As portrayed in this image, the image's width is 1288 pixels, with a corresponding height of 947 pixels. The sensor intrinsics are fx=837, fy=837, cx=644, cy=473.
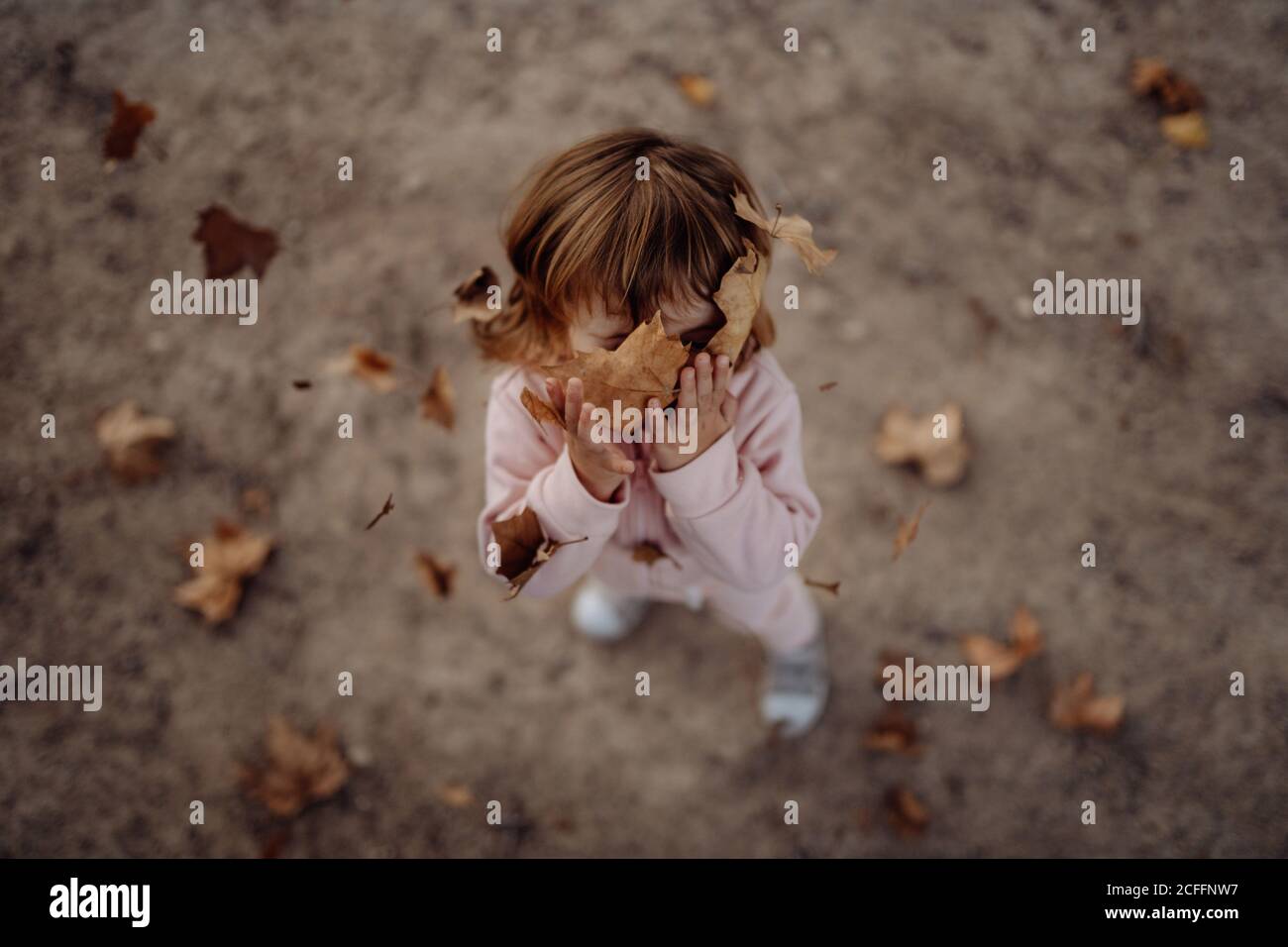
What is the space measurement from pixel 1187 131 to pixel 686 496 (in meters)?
2.32

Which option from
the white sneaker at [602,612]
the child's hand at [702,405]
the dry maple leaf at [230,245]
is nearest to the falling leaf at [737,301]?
the child's hand at [702,405]

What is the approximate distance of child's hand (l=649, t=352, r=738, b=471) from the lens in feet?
4.10

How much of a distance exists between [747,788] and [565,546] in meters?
1.17

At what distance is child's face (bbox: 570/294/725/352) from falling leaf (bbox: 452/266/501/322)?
0.38 meters

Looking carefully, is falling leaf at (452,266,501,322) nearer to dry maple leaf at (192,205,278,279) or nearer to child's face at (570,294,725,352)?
child's face at (570,294,725,352)

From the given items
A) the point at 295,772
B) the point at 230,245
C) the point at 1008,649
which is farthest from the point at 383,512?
the point at 1008,649

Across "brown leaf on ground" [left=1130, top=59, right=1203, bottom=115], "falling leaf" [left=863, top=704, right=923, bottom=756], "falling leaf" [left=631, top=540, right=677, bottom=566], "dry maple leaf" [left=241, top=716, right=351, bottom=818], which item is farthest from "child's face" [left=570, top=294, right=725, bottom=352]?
"brown leaf on ground" [left=1130, top=59, right=1203, bottom=115]

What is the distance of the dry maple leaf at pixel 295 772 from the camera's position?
7.43 feet

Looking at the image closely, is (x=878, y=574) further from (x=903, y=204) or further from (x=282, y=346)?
(x=282, y=346)

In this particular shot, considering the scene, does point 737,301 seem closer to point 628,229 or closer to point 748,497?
point 628,229

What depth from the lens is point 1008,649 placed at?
2322 millimetres

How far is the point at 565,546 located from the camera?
147 cm

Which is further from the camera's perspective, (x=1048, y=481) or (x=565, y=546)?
(x=1048, y=481)
